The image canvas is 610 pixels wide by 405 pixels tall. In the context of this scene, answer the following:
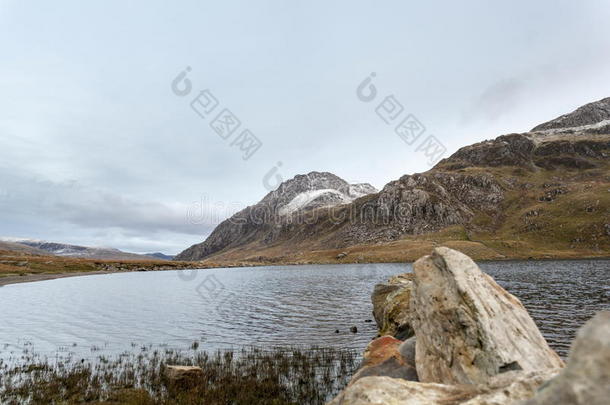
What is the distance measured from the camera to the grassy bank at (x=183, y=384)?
712 inches

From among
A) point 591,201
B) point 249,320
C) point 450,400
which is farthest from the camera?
point 591,201

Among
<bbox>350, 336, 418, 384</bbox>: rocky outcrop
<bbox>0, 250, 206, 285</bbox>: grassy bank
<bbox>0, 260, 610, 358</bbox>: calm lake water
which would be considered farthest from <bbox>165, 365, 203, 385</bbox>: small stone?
<bbox>0, 250, 206, 285</bbox>: grassy bank

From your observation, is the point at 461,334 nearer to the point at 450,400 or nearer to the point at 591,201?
the point at 450,400

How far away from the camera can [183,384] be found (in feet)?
64.8

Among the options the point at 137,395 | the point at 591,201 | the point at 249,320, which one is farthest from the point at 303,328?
the point at 591,201

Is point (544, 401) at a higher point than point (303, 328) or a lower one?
higher

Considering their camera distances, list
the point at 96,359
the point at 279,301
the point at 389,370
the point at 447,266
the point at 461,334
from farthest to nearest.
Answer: the point at 279,301 → the point at 96,359 → the point at 389,370 → the point at 447,266 → the point at 461,334

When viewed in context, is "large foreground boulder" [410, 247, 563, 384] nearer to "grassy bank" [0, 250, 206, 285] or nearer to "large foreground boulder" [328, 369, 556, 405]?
"large foreground boulder" [328, 369, 556, 405]

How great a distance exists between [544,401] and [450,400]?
133 inches

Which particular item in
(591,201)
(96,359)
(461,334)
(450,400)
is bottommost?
(96,359)

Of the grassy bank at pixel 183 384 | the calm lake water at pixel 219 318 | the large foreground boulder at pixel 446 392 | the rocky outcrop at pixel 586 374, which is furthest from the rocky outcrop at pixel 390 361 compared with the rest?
the calm lake water at pixel 219 318

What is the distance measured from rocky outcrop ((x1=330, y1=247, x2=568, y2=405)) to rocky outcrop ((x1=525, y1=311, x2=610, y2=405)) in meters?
2.87

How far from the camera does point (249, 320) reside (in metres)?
43.6

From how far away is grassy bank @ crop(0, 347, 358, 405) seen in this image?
59.4 feet
